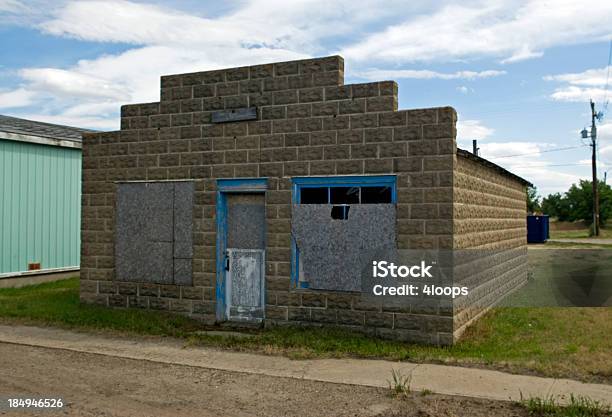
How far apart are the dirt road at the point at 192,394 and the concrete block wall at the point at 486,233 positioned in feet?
9.47

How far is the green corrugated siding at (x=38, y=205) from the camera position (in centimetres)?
1588

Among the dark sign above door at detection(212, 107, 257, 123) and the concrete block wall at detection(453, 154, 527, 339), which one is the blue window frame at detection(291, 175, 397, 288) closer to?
A: the concrete block wall at detection(453, 154, 527, 339)

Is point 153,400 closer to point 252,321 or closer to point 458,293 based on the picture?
point 252,321

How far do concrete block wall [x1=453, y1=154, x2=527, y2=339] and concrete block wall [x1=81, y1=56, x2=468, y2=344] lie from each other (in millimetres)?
619

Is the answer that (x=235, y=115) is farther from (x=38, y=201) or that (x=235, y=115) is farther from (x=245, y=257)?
(x=38, y=201)

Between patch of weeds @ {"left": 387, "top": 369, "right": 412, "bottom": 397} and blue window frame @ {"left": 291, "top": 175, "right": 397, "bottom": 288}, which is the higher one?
blue window frame @ {"left": 291, "top": 175, "right": 397, "bottom": 288}

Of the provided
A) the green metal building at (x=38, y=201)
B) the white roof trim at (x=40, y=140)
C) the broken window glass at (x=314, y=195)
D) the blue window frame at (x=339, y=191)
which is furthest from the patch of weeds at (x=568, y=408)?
the white roof trim at (x=40, y=140)

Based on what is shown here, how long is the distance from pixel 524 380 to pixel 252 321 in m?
4.95

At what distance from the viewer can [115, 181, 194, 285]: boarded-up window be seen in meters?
11.2

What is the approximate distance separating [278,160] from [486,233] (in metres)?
4.66

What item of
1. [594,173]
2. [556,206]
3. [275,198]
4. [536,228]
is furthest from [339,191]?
[556,206]

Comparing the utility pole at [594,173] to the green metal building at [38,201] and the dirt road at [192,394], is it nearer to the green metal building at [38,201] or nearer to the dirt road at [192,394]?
the green metal building at [38,201]

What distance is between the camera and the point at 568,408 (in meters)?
6.11

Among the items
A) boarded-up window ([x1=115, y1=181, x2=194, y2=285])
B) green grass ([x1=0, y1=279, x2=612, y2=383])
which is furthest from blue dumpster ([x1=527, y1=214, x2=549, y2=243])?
boarded-up window ([x1=115, y1=181, x2=194, y2=285])
